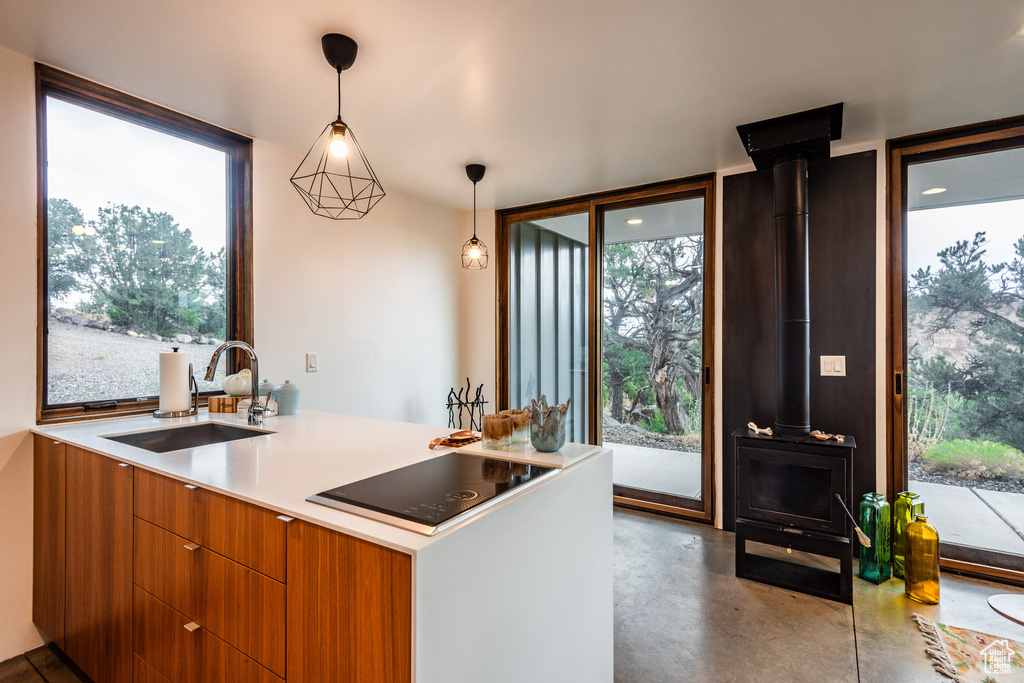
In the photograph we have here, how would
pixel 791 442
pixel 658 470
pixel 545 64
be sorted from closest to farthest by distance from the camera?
pixel 545 64 → pixel 791 442 → pixel 658 470

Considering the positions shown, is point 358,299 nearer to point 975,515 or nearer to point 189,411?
point 189,411

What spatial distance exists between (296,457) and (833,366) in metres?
2.90

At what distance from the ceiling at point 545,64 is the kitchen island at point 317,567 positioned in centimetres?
148

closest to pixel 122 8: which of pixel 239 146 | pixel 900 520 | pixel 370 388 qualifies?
pixel 239 146

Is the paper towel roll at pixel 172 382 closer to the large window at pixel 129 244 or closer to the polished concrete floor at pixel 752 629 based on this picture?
the large window at pixel 129 244

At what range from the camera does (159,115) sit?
2350 mm

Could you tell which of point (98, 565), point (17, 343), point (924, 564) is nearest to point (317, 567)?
point (98, 565)

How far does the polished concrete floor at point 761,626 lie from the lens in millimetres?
1833

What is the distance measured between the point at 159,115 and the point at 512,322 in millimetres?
2730

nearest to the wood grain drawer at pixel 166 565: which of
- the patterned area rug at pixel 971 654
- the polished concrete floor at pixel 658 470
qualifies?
the patterned area rug at pixel 971 654

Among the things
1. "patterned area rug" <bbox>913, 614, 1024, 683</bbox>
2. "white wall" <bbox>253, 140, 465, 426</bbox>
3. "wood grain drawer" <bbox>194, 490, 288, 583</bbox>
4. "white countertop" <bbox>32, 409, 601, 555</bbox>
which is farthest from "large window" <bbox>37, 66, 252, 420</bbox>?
"patterned area rug" <bbox>913, 614, 1024, 683</bbox>

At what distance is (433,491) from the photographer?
1146 mm

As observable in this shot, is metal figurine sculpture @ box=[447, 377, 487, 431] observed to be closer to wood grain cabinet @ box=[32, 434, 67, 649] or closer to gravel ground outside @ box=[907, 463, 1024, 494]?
wood grain cabinet @ box=[32, 434, 67, 649]

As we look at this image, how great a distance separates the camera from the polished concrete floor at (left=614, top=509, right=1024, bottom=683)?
1.83 m
